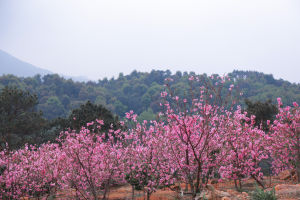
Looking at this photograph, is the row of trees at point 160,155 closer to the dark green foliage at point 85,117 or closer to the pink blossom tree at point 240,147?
the pink blossom tree at point 240,147

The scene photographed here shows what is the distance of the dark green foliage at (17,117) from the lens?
3198 centimetres

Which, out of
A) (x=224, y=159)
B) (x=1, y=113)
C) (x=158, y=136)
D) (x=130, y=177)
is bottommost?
(x=130, y=177)

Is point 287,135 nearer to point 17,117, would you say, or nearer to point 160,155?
point 160,155

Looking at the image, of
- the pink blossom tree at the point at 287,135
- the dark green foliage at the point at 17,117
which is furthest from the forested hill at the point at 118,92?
the pink blossom tree at the point at 287,135

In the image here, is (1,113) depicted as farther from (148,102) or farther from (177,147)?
(148,102)

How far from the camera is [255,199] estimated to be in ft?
28.9

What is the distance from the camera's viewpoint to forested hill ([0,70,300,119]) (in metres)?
78.4

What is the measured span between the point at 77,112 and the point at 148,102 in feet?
189

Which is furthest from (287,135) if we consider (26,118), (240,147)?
(26,118)

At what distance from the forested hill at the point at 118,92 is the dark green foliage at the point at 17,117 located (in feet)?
133

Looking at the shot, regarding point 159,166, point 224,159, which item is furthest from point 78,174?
point 224,159

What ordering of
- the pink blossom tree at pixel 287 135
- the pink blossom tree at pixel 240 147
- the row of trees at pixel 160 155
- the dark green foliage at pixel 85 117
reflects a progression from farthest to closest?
the dark green foliage at pixel 85 117
the pink blossom tree at pixel 287 135
the pink blossom tree at pixel 240 147
the row of trees at pixel 160 155

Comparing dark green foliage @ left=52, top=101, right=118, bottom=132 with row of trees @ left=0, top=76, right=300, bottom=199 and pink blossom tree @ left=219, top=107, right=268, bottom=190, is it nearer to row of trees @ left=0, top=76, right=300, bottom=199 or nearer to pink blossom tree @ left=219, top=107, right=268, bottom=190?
row of trees @ left=0, top=76, right=300, bottom=199

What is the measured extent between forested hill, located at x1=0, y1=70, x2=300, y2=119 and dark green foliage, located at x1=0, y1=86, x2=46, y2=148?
133 feet
